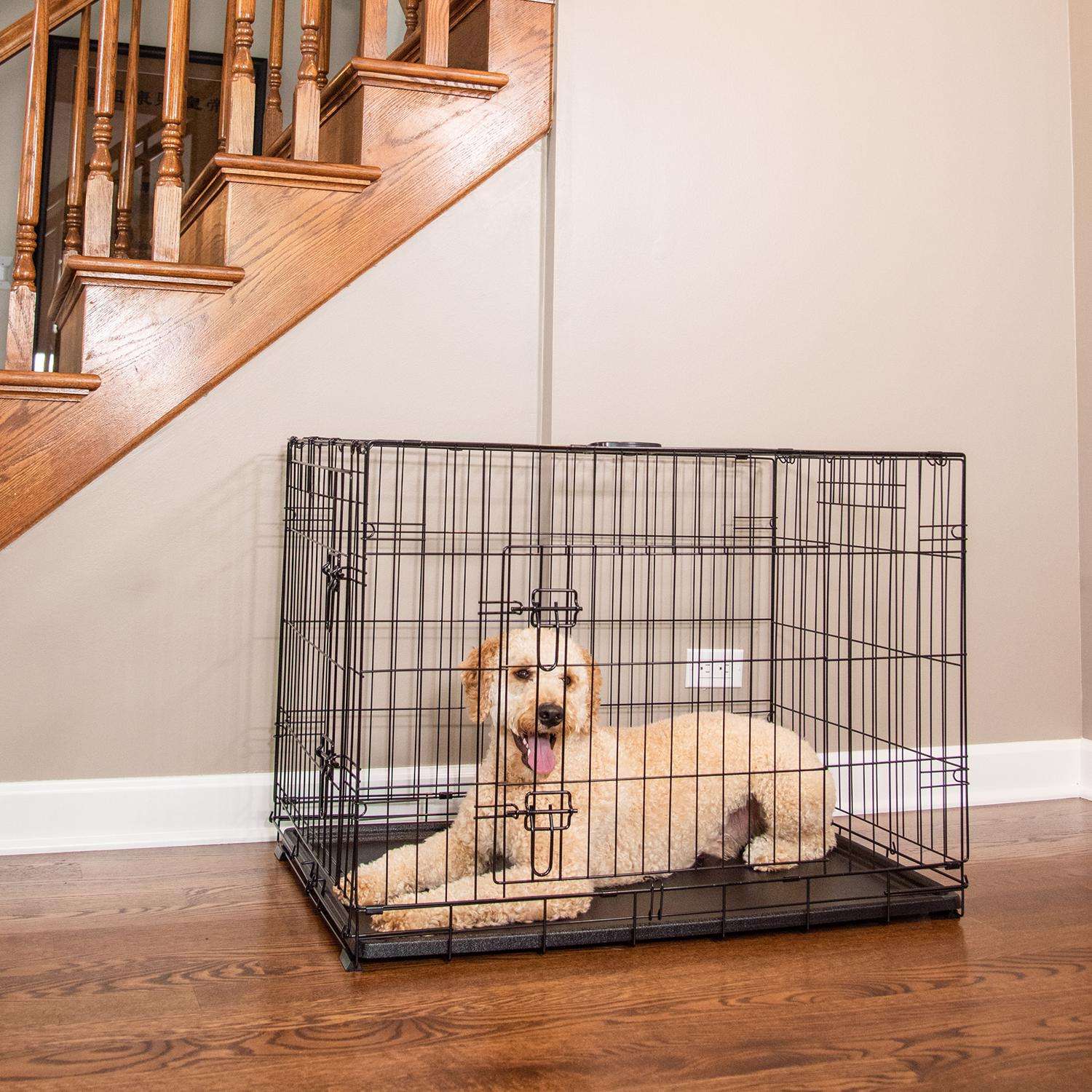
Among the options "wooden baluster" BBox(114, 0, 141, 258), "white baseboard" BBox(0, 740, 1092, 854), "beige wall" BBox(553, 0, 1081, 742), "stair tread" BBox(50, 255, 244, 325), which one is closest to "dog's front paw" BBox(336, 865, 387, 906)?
"white baseboard" BBox(0, 740, 1092, 854)

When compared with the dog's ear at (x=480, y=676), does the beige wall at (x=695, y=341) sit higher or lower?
higher

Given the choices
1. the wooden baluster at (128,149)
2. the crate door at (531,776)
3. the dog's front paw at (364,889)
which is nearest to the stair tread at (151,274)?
the wooden baluster at (128,149)

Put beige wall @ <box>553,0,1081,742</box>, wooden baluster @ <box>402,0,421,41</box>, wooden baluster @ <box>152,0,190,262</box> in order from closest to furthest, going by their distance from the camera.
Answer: wooden baluster @ <box>152,0,190,262</box> → beige wall @ <box>553,0,1081,742</box> → wooden baluster @ <box>402,0,421,41</box>

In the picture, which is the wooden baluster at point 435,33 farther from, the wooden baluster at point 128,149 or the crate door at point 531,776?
the crate door at point 531,776

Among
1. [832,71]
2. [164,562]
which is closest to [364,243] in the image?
[164,562]

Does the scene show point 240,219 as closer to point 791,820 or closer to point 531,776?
point 531,776

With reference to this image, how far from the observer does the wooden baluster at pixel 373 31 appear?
2.67 m

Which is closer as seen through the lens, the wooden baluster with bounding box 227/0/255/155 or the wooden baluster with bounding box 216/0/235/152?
the wooden baluster with bounding box 227/0/255/155

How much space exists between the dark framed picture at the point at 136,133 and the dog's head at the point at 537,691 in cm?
220

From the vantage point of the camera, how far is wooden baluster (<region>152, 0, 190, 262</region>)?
8.27 ft

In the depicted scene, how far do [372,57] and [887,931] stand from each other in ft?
Answer: 7.10

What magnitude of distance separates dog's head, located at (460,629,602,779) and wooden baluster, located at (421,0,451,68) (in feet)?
4.77

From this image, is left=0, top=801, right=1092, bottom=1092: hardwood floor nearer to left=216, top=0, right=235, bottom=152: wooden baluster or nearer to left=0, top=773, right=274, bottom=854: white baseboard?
left=0, top=773, right=274, bottom=854: white baseboard

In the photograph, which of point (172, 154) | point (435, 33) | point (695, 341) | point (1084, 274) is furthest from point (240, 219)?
point (1084, 274)
